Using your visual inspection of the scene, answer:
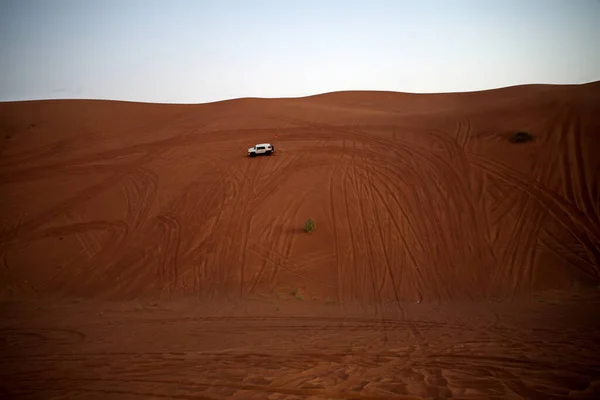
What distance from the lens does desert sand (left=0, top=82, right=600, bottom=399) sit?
6426 millimetres

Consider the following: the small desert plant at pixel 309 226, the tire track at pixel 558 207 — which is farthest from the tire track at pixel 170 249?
the tire track at pixel 558 207

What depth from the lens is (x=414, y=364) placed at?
6.57m

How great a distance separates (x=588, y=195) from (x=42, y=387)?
51.5ft

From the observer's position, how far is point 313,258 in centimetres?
1410

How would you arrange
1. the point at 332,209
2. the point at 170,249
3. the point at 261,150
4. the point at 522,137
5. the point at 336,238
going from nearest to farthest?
the point at 336,238 → the point at 170,249 → the point at 332,209 → the point at 522,137 → the point at 261,150

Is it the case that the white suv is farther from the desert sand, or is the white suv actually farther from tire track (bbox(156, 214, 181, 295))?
tire track (bbox(156, 214, 181, 295))

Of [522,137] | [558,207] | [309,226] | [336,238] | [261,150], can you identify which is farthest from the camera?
[261,150]

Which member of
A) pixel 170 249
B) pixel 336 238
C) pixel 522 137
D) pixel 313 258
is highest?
pixel 522 137

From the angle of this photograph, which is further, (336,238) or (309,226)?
(309,226)

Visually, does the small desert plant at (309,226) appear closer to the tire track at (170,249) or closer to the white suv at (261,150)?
the tire track at (170,249)

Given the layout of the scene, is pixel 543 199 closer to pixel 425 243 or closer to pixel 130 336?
pixel 425 243

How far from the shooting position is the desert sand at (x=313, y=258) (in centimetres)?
643

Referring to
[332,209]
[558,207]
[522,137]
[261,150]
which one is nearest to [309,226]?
[332,209]

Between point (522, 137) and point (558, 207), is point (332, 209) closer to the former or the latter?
point (558, 207)
